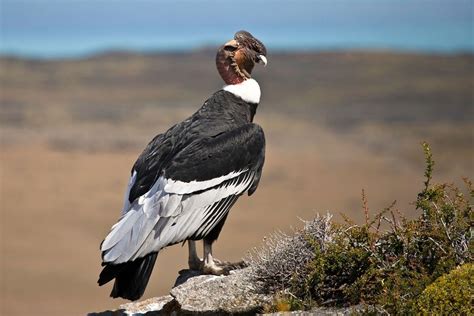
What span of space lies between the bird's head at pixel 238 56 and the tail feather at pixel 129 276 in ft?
7.26

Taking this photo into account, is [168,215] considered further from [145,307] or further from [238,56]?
[238,56]

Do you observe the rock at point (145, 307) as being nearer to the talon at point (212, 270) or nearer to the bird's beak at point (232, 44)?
the talon at point (212, 270)

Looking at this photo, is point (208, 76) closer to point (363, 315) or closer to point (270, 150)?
point (270, 150)

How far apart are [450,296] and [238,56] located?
3.67 metres

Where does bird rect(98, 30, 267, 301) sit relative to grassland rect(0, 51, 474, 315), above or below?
below

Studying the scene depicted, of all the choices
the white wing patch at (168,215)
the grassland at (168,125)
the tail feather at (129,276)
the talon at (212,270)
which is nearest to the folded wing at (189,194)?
the white wing patch at (168,215)

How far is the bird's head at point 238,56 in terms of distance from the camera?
8.92 m

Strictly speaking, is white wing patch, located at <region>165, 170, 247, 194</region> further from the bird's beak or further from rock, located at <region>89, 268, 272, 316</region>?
the bird's beak

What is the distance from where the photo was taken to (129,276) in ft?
25.0

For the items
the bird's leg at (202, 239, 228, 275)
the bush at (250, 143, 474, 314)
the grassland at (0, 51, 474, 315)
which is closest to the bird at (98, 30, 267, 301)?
the bird's leg at (202, 239, 228, 275)

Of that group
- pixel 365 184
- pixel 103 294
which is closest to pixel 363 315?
pixel 103 294

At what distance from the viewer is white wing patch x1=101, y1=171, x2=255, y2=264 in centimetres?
755

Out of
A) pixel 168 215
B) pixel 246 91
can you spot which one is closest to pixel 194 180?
pixel 168 215

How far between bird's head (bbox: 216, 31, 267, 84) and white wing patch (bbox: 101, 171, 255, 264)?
3.84 feet
